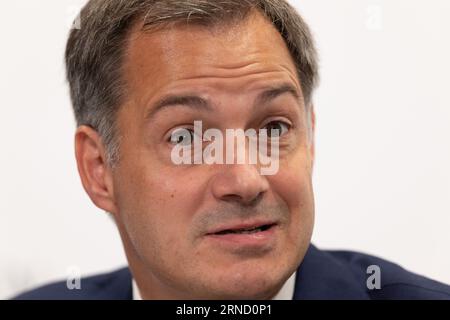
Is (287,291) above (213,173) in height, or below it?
→ below

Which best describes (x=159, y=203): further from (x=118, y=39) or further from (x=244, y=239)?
(x=118, y=39)

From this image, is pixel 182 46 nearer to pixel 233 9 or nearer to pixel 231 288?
pixel 233 9

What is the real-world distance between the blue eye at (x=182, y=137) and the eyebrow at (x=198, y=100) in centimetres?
7

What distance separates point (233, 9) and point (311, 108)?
410 millimetres

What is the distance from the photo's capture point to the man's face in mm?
1709

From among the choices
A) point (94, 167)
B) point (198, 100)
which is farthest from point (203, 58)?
point (94, 167)

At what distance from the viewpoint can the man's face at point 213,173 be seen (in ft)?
5.61

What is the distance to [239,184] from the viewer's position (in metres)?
1.65

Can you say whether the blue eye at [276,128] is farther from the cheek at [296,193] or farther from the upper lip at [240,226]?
the upper lip at [240,226]

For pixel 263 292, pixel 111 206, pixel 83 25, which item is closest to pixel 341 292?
pixel 263 292

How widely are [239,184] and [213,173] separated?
3.4 inches

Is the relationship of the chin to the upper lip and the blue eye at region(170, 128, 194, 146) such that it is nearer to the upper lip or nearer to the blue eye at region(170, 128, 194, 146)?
the upper lip

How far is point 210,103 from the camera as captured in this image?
171 cm

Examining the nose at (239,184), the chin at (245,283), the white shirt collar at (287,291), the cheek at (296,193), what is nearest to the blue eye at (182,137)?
the nose at (239,184)
